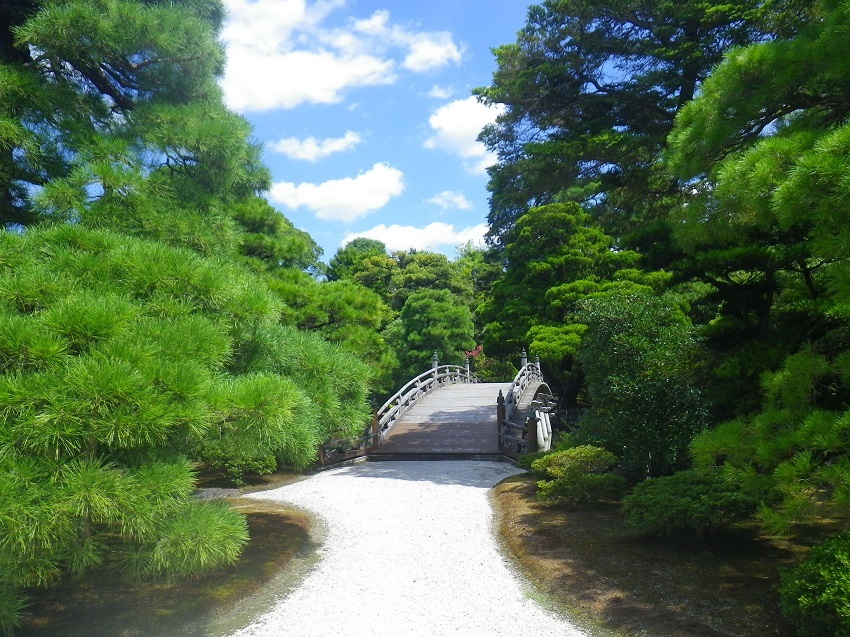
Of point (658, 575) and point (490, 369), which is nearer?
point (658, 575)

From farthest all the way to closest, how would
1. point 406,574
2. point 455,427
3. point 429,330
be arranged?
point 429,330, point 455,427, point 406,574

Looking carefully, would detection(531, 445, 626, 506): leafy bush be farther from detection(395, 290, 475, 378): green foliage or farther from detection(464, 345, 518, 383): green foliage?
detection(464, 345, 518, 383): green foliage

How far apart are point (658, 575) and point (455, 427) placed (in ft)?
33.3

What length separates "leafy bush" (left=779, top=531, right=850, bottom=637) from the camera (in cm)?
291

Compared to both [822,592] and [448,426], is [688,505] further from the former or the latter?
[448,426]

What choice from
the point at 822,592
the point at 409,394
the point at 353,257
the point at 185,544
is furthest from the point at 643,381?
the point at 353,257

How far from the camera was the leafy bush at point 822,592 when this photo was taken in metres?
2.91

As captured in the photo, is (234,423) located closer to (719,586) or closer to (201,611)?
(201,611)

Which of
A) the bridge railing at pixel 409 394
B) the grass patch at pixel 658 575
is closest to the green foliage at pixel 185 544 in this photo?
the grass patch at pixel 658 575

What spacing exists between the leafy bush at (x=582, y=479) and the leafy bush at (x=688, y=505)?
56.3 inches

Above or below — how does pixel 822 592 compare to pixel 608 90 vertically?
below

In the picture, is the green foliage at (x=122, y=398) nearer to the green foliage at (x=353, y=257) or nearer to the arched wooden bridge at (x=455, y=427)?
the arched wooden bridge at (x=455, y=427)

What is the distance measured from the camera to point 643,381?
21.8ft

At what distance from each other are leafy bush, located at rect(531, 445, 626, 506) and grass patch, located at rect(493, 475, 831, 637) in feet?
1.60
